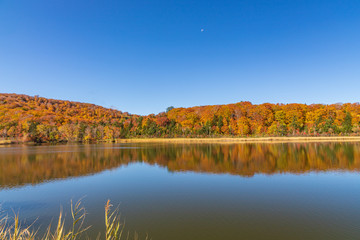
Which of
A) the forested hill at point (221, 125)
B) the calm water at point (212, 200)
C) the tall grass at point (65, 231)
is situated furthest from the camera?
the forested hill at point (221, 125)

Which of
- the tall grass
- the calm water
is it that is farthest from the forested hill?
the tall grass

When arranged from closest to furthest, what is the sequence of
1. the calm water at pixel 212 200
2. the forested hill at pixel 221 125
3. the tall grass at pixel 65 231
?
the tall grass at pixel 65 231 < the calm water at pixel 212 200 < the forested hill at pixel 221 125

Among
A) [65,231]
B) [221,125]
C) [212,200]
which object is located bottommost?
[212,200]

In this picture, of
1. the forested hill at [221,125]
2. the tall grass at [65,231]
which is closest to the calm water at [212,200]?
the tall grass at [65,231]

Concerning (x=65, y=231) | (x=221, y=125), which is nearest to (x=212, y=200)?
(x=65, y=231)

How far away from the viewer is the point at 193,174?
55.4 feet

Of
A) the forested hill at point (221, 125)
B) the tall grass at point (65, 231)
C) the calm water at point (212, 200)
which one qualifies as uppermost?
the forested hill at point (221, 125)

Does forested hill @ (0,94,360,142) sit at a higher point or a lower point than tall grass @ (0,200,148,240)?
higher

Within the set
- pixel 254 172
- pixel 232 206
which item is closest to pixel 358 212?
pixel 232 206

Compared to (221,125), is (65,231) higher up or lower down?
lower down

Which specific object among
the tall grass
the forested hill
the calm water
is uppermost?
the forested hill

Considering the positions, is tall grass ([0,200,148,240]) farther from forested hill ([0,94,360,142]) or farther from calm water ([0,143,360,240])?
forested hill ([0,94,360,142])

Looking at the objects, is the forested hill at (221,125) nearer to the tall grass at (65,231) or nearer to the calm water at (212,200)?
the calm water at (212,200)

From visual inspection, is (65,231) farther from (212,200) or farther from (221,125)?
(221,125)
